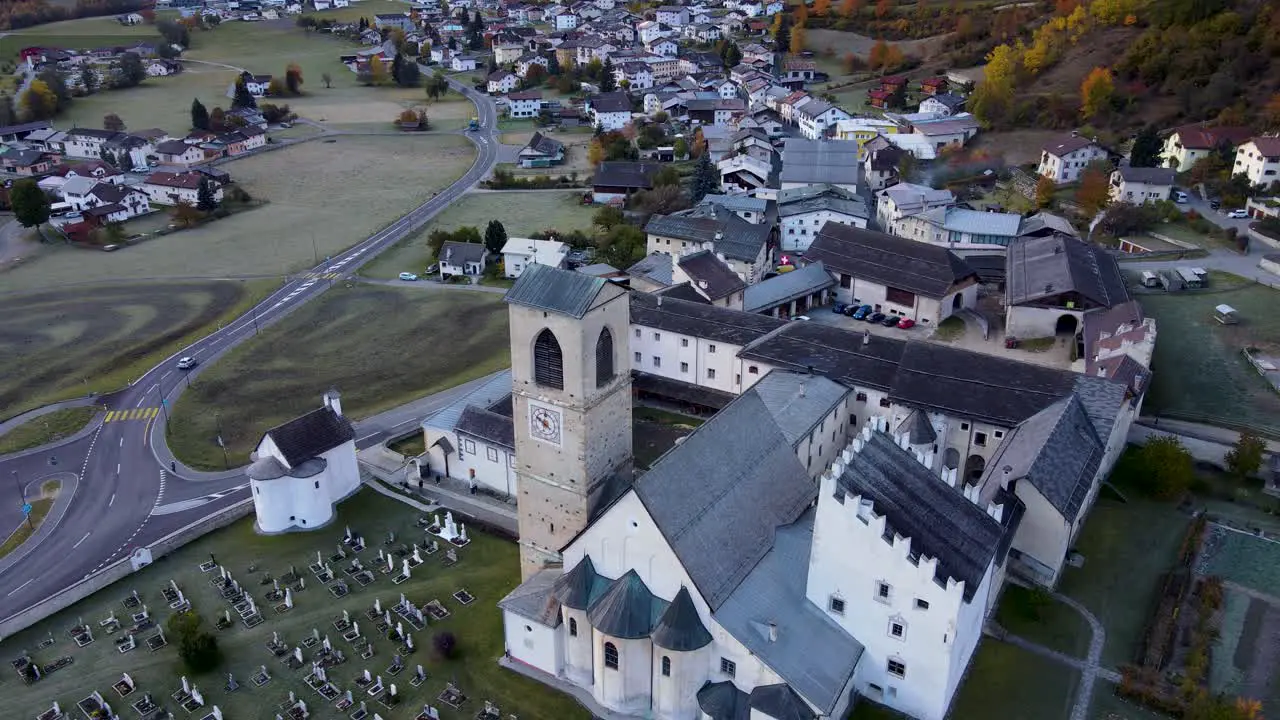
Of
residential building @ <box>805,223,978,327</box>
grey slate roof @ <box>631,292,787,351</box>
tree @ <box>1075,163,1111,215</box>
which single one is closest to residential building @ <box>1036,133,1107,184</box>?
tree @ <box>1075,163,1111,215</box>

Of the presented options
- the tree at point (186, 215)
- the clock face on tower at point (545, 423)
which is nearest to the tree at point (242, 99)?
the tree at point (186, 215)

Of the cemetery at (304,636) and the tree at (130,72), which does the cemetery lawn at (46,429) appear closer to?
the cemetery at (304,636)

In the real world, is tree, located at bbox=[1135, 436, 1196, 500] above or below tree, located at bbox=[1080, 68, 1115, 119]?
below

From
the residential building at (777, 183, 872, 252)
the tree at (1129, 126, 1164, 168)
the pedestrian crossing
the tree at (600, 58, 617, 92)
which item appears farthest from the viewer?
the tree at (600, 58, 617, 92)

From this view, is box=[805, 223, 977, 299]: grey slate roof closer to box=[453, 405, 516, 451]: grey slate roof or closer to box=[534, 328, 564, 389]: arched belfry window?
box=[453, 405, 516, 451]: grey slate roof

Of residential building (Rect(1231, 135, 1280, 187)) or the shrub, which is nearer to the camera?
the shrub

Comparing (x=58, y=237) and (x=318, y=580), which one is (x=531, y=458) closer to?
(x=318, y=580)
